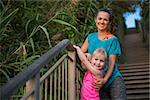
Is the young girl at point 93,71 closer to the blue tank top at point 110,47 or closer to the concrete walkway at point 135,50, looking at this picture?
the blue tank top at point 110,47

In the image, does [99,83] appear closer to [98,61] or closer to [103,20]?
[98,61]

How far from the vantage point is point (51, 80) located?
6.78 feet

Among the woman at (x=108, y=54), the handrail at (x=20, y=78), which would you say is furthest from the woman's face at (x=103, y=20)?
the handrail at (x=20, y=78)

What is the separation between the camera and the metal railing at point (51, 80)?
132 centimetres

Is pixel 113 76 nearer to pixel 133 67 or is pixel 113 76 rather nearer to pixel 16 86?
pixel 16 86

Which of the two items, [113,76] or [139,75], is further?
[139,75]

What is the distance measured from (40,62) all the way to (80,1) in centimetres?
302

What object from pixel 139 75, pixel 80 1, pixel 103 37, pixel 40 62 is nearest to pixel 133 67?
pixel 139 75

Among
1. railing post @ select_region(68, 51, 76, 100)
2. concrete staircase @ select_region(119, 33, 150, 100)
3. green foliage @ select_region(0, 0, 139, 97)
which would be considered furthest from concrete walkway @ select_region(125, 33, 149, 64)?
railing post @ select_region(68, 51, 76, 100)

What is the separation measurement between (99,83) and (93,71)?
3.8 inches

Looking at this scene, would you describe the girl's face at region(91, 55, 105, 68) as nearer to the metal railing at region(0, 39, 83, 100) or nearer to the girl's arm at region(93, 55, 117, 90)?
the girl's arm at region(93, 55, 117, 90)

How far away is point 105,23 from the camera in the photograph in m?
2.55

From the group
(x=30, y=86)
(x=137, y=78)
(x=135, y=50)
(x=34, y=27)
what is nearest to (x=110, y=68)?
(x=30, y=86)

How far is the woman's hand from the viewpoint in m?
2.46
